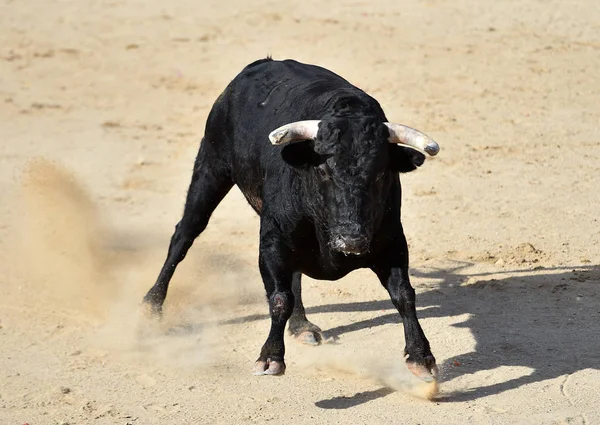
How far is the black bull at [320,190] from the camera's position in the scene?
18.0 ft

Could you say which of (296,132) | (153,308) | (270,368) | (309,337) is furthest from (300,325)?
(296,132)

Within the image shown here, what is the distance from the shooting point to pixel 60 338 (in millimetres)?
7070

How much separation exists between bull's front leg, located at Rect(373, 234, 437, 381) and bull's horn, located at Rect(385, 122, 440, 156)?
0.58 m

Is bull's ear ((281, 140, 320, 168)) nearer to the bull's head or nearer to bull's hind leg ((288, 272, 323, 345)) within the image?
the bull's head

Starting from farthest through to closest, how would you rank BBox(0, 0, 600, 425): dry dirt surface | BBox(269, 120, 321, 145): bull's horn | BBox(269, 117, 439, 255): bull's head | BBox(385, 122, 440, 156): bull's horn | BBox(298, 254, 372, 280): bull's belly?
BBox(0, 0, 600, 425): dry dirt surface
BBox(298, 254, 372, 280): bull's belly
BBox(269, 120, 321, 145): bull's horn
BBox(385, 122, 440, 156): bull's horn
BBox(269, 117, 439, 255): bull's head

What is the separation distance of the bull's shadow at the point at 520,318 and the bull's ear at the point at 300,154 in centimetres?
143

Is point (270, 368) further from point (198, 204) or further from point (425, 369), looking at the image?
point (198, 204)

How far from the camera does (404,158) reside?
571cm

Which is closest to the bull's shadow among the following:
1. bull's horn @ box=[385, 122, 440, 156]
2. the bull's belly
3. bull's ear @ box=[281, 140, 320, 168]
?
the bull's belly

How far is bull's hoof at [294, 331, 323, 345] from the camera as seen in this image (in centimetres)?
683

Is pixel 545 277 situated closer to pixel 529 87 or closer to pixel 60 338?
pixel 60 338

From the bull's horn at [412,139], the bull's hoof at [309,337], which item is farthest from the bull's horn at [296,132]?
the bull's hoof at [309,337]

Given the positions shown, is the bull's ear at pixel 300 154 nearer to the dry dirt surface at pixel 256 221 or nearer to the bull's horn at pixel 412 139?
the bull's horn at pixel 412 139

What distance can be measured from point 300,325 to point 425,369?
4.63 ft
